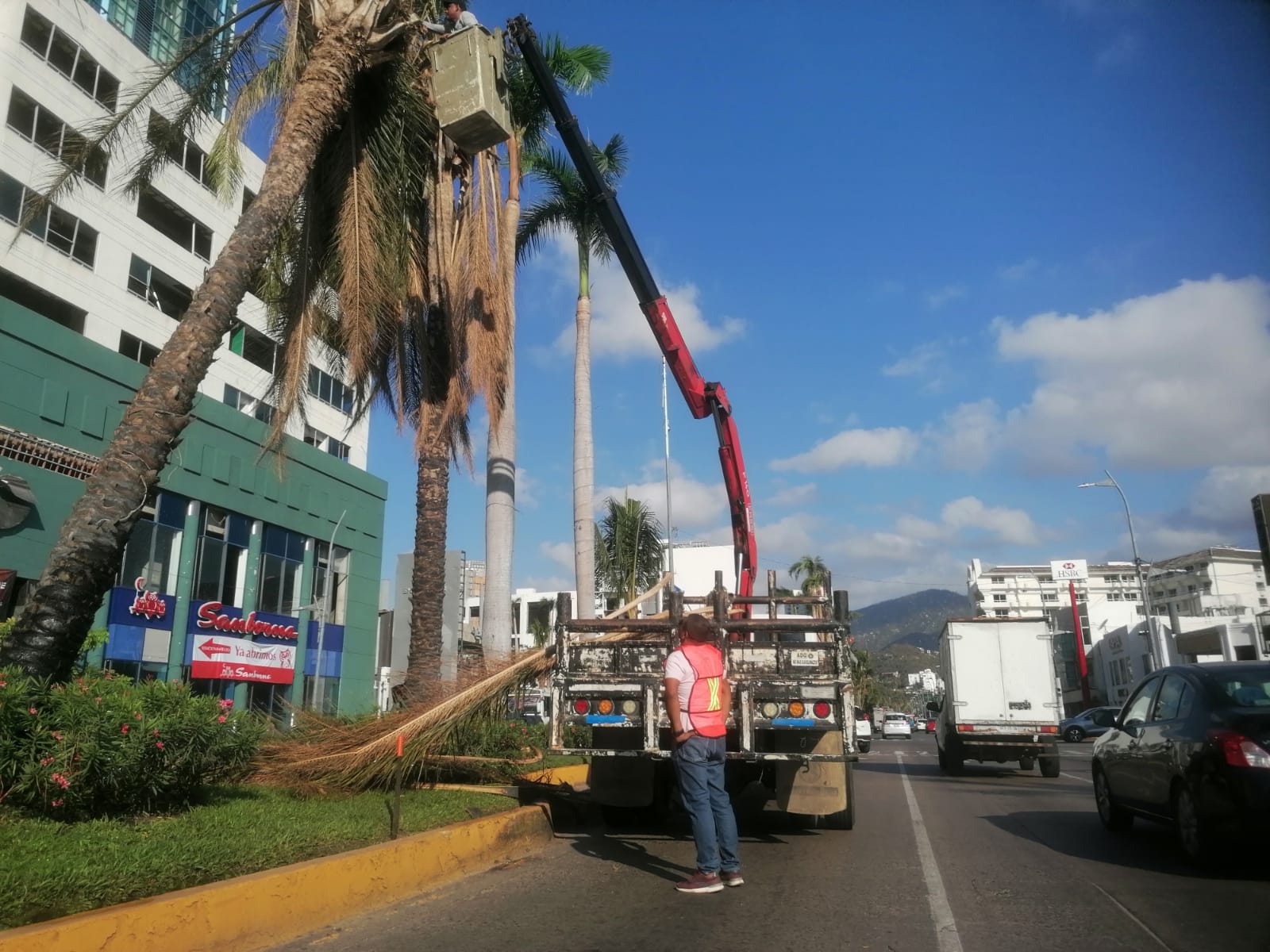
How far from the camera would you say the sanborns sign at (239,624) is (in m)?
25.9

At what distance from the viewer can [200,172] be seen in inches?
1171

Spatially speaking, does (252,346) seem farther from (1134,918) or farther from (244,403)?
(1134,918)

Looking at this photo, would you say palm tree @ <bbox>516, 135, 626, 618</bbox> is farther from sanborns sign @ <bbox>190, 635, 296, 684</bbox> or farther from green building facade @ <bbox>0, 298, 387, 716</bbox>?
sanborns sign @ <bbox>190, 635, 296, 684</bbox>

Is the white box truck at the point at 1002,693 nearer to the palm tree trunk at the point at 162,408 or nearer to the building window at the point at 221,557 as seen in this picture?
the palm tree trunk at the point at 162,408

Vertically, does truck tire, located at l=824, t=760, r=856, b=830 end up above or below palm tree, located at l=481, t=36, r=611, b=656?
below

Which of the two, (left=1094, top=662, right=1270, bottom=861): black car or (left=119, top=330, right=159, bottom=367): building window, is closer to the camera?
(left=1094, top=662, right=1270, bottom=861): black car

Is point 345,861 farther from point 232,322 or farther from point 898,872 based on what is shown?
point 232,322

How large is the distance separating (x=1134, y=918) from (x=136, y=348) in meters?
27.3

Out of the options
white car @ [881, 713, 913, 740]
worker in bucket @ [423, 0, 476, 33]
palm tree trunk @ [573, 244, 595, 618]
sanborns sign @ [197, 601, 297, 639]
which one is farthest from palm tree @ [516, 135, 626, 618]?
white car @ [881, 713, 913, 740]

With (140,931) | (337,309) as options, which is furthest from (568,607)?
(337,309)

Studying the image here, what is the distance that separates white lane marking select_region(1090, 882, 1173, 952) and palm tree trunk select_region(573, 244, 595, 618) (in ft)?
36.2

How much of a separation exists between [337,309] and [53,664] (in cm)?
635

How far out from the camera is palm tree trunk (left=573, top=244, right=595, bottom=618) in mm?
17531

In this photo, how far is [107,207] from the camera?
25.2m
